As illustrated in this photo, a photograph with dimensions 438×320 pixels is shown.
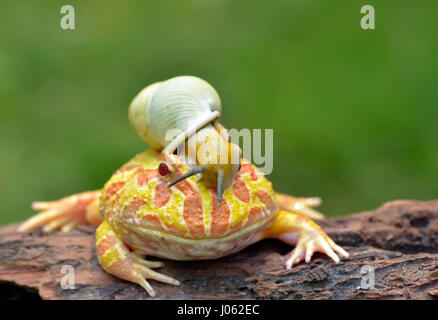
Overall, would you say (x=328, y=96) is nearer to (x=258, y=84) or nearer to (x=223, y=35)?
(x=258, y=84)

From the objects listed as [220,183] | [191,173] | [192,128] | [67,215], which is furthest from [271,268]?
[67,215]

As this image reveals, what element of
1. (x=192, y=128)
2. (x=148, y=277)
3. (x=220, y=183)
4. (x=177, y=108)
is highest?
(x=177, y=108)

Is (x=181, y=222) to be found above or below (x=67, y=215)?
above

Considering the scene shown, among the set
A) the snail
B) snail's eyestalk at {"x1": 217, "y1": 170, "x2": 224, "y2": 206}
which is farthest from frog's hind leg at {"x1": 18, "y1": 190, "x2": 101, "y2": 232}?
snail's eyestalk at {"x1": 217, "y1": 170, "x2": 224, "y2": 206}

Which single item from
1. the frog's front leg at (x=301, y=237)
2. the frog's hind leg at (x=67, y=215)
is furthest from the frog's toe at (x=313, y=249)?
the frog's hind leg at (x=67, y=215)

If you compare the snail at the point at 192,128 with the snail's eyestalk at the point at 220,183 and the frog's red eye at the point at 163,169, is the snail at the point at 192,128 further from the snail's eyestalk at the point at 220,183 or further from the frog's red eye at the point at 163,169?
the frog's red eye at the point at 163,169

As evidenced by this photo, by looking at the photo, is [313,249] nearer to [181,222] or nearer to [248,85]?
[181,222]
